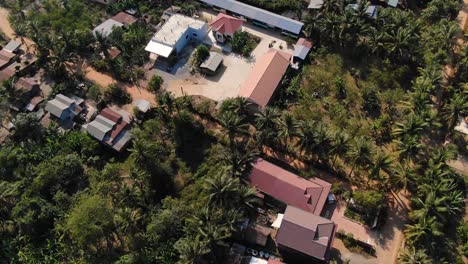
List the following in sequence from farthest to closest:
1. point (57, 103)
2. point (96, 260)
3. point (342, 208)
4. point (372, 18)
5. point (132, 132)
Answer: point (372, 18) < point (57, 103) < point (132, 132) < point (342, 208) < point (96, 260)

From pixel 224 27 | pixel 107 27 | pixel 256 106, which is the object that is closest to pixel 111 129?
pixel 256 106

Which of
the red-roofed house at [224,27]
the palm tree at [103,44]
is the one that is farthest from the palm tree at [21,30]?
the red-roofed house at [224,27]

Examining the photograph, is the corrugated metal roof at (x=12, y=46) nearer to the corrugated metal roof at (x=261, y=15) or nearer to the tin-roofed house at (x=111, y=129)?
the tin-roofed house at (x=111, y=129)

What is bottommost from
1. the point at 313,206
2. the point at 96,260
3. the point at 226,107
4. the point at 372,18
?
→ the point at 96,260

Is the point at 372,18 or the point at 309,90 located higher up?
the point at 372,18

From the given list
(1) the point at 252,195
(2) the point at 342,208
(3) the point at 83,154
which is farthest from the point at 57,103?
(2) the point at 342,208

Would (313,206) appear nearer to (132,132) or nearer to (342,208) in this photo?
(342,208)
